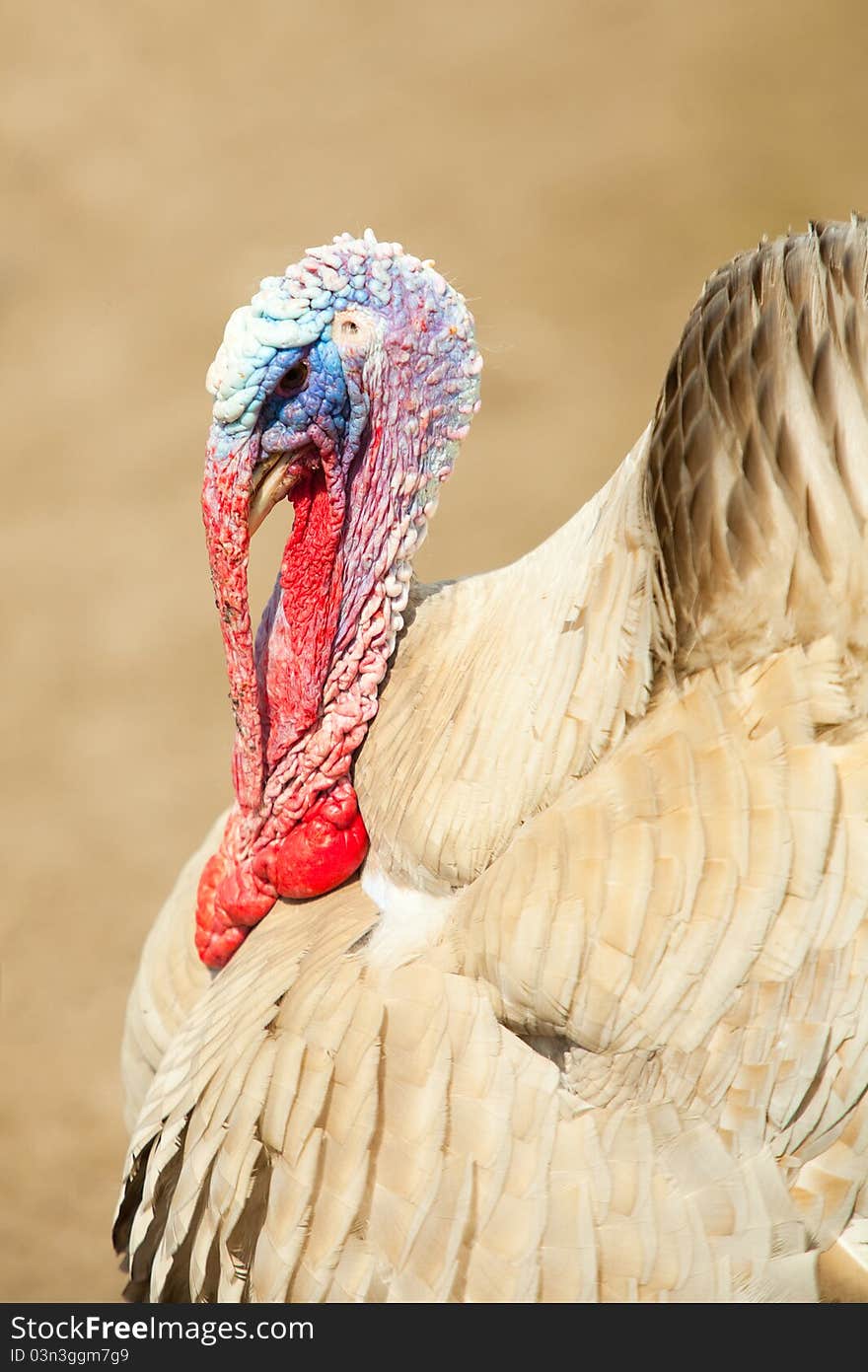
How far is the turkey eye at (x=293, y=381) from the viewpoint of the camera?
6.84 ft

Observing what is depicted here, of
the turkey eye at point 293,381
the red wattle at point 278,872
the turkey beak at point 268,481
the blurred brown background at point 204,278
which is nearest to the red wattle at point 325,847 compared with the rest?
the red wattle at point 278,872

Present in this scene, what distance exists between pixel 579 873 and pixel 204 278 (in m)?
4.13

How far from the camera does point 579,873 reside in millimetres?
A: 1836

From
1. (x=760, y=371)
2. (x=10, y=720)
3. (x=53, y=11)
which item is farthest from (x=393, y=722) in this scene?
(x=53, y=11)

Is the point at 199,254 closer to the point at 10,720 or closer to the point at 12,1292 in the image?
the point at 10,720

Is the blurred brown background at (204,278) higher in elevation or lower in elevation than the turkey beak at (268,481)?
higher

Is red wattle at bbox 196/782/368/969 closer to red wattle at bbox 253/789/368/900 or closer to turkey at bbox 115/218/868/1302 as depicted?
red wattle at bbox 253/789/368/900

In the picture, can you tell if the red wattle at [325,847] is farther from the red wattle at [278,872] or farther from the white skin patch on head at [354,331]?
the white skin patch on head at [354,331]

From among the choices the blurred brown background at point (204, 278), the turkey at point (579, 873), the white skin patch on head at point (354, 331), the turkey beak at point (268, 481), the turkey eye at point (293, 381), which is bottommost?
the turkey at point (579, 873)

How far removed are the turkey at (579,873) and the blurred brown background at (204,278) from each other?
1309 mm

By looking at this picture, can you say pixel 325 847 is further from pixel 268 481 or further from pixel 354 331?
pixel 354 331

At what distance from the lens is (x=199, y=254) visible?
551 cm

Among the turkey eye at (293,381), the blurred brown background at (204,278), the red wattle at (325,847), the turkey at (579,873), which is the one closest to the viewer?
the turkey at (579,873)

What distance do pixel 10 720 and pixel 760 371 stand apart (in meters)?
2.85
